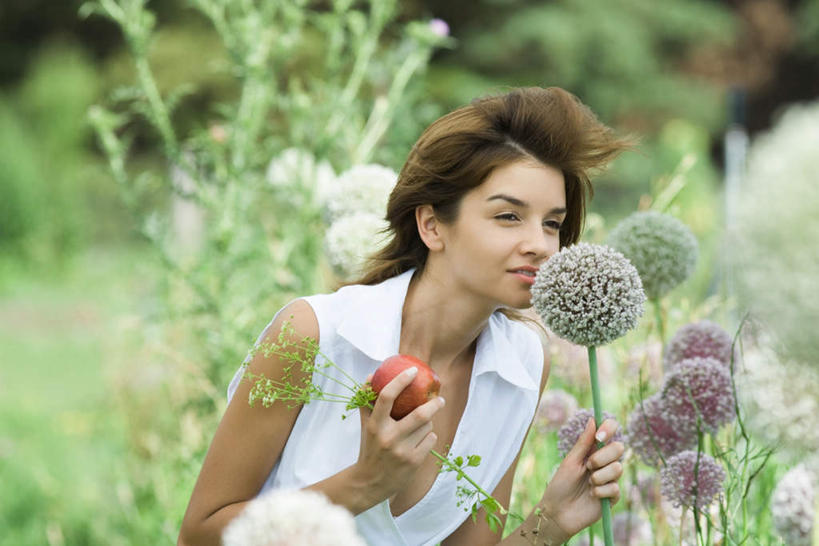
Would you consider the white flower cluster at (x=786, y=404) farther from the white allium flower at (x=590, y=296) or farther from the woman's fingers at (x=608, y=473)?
the woman's fingers at (x=608, y=473)

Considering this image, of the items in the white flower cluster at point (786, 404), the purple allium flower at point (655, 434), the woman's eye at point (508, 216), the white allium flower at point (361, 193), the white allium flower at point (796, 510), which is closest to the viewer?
the white flower cluster at point (786, 404)

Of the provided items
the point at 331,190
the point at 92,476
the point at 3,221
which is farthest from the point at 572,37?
the point at 331,190

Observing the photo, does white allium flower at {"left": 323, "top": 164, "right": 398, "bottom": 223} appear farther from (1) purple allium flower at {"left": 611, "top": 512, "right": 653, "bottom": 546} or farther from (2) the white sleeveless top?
(1) purple allium flower at {"left": 611, "top": 512, "right": 653, "bottom": 546}

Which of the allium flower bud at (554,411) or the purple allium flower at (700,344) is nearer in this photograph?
the purple allium flower at (700,344)

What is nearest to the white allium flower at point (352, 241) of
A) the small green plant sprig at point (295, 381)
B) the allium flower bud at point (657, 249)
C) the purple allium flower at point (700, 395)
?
the small green plant sprig at point (295, 381)

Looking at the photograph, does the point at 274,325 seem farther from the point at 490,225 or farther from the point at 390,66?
the point at 390,66

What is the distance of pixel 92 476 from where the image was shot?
427 centimetres

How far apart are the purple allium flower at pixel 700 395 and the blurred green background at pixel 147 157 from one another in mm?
1011

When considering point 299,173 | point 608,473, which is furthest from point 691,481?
point 299,173

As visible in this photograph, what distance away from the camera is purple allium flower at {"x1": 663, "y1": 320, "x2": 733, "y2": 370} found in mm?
1721

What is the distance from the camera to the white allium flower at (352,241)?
7.18ft

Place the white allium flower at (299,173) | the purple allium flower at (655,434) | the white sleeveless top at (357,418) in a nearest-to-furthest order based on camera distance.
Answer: the purple allium flower at (655,434)
the white sleeveless top at (357,418)
the white allium flower at (299,173)

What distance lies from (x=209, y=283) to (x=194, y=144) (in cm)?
43

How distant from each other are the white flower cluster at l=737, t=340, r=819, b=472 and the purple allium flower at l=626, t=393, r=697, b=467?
1.32ft
